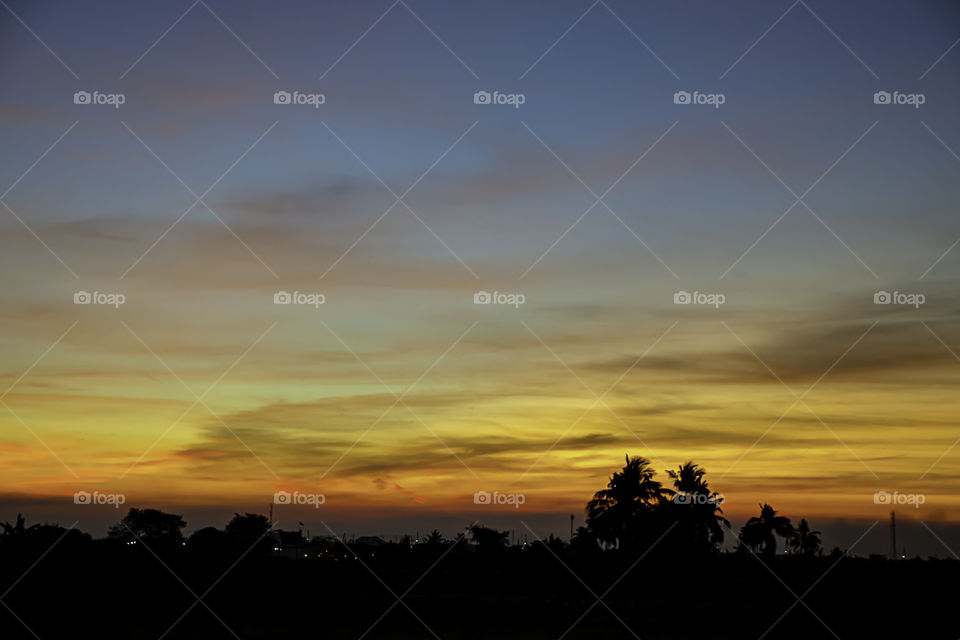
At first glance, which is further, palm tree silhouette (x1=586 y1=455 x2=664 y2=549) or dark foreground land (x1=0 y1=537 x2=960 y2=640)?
palm tree silhouette (x1=586 y1=455 x2=664 y2=549)

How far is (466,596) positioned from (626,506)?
1184cm

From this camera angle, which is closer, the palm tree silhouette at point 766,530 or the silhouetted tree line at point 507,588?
the silhouetted tree line at point 507,588

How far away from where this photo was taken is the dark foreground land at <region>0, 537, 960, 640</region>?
42312 mm

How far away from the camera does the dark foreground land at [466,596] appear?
42312mm

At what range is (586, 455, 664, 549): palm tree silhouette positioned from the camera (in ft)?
192

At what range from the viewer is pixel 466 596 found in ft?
170

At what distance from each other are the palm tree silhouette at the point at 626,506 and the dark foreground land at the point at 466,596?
1.72 meters

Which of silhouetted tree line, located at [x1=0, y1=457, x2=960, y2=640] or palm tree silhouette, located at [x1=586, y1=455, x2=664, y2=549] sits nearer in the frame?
silhouetted tree line, located at [x1=0, y1=457, x2=960, y2=640]

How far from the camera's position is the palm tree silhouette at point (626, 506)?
58438 mm

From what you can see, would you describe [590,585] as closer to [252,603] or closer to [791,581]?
[791,581]

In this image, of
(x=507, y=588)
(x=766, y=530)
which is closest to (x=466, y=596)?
(x=507, y=588)

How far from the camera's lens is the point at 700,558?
57.8 meters

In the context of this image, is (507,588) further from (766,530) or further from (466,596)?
(766,530)

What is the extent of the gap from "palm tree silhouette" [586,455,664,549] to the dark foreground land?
5.66 ft
